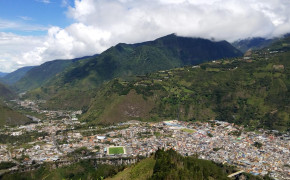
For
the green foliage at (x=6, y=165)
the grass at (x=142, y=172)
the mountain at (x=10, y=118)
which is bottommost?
A: the green foliage at (x=6, y=165)

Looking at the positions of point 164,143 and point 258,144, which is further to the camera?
point 164,143

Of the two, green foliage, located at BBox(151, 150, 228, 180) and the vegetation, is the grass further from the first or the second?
the vegetation

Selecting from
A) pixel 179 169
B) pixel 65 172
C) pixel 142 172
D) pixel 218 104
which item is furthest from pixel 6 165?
pixel 218 104

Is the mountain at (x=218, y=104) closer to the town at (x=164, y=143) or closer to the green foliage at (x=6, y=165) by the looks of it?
the town at (x=164, y=143)

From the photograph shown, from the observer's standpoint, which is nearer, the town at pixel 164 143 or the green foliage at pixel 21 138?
the town at pixel 164 143

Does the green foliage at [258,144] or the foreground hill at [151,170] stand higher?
the foreground hill at [151,170]

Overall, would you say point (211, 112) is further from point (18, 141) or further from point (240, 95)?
point (18, 141)

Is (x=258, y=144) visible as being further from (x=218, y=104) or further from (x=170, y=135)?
(x=218, y=104)

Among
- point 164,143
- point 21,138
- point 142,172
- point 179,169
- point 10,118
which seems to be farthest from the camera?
point 10,118

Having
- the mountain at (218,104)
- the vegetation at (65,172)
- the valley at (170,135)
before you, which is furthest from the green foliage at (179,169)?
the mountain at (218,104)

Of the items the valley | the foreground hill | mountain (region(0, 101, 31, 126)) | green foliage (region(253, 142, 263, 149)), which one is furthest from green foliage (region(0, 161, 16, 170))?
green foliage (region(253, 142, 263, 149))

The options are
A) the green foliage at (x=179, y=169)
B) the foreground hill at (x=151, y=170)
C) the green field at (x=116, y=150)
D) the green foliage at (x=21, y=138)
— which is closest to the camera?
the green foliage at (x=179, y=169)

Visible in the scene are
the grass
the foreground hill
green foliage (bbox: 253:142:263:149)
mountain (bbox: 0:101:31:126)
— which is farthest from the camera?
mountain (bbox: 0:101:31:126)
